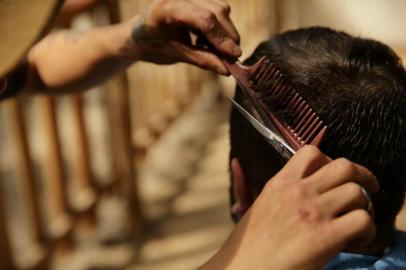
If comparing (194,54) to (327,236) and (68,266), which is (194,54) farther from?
(68,266)

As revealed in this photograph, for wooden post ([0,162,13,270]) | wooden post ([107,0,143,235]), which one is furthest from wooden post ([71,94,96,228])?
wooden post ([0,162,13,270])

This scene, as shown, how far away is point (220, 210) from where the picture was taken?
2.20 meters

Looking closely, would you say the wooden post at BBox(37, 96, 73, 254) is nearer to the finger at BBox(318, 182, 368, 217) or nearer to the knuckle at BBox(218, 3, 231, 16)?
the knuckle at BBox(218, 3, 231, 16)

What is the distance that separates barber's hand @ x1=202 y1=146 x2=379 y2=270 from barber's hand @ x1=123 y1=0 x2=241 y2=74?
24 centimetres

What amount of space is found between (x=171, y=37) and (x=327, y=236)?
0.42m

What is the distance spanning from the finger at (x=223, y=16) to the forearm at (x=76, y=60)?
233 mm

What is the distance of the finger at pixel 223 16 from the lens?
0.76 meters

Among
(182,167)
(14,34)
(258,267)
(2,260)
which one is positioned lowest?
(182,167)

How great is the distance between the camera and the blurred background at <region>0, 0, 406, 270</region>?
5.88 feet

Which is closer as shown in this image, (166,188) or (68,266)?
(68,266)

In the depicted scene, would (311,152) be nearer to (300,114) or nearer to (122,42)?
(300,114)

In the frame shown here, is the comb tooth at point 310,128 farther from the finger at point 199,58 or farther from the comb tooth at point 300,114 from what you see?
the finger at point 199,58

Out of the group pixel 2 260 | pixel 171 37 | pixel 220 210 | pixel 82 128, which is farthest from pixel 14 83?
pixel 220 210

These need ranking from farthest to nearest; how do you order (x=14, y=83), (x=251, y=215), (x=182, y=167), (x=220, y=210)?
(x=182, y=167) < (x=220, y=210) < (x=14, y=83) < (x=251, y=215)
